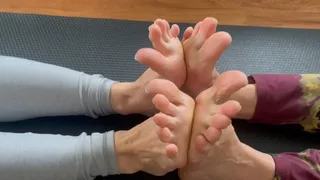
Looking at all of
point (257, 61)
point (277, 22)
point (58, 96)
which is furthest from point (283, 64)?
point (58, 96)

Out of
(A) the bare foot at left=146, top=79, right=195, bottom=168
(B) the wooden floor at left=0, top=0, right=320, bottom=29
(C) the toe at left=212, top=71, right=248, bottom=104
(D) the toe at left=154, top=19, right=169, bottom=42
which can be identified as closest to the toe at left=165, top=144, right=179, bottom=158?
(A) the bare foot at left=146, top=79, right=195, bottom=168

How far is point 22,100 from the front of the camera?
1.07m

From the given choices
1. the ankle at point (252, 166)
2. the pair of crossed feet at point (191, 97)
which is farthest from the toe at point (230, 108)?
the ankle at point (252, 166)

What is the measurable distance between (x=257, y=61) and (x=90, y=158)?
55 cm

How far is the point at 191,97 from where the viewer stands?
3.44 ft

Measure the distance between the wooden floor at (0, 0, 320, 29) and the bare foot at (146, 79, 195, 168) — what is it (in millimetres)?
690

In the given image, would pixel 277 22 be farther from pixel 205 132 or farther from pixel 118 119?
pixel 205 132

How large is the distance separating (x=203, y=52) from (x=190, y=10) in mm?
680

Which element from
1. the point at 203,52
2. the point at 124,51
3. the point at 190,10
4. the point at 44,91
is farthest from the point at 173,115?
the point at 190,10

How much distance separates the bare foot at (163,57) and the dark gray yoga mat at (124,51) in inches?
7.2

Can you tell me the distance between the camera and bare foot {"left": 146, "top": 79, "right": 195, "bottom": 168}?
0.92 metres

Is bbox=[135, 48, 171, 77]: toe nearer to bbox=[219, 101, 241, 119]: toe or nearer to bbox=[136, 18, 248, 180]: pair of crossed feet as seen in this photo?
bbox=[136, 18, 248, 180]: pair of crossed feet

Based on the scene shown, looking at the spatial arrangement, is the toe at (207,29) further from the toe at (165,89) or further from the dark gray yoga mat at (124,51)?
the dark gray yoga mat at (124,51)

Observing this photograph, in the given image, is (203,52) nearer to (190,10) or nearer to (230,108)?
(230,108)
